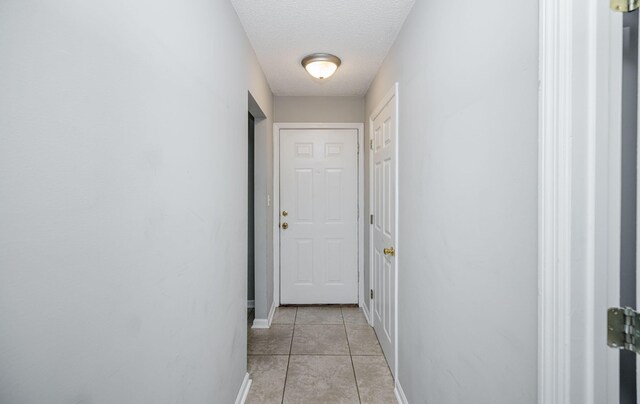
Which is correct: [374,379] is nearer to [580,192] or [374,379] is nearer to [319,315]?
[319,315]

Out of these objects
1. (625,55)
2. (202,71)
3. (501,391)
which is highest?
(202,71)

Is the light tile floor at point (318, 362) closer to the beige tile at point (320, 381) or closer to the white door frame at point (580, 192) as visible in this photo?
the beige tile at point (320, 381)

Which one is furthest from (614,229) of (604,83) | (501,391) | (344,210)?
(344,210)

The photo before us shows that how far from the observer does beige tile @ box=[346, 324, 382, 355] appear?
2744mm

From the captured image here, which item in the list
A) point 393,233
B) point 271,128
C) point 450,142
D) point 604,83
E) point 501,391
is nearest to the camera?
point 604,83

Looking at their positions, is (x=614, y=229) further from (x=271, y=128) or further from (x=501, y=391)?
→ (x=271, y=128)

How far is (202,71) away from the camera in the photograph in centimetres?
141

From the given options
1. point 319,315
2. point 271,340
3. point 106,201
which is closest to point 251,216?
point 319,315

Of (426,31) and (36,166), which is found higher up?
(426,31)

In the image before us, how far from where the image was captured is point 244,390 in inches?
84.4

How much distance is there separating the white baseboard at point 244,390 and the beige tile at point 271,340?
47 cm

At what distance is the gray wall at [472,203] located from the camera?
905 millimetres

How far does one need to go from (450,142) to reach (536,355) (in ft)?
2.70

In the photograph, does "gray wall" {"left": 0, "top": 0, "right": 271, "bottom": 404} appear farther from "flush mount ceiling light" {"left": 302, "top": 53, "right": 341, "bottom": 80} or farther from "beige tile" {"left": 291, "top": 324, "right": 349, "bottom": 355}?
"beige tile" {"left": 291, "top": 324, "right": 349, "bottom": 355}
